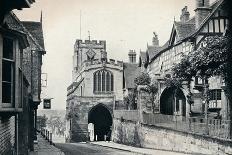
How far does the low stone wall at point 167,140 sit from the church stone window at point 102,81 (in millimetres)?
15941

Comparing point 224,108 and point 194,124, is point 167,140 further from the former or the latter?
point 224,108

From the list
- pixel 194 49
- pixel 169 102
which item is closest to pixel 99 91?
pixel 169 102

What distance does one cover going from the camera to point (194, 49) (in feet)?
105

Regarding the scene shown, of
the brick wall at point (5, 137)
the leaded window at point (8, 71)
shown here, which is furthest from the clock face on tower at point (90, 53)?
the leaded window at point (8, 71)

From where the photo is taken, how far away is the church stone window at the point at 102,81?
5719 centimetres

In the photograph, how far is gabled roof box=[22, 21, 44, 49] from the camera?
1155 inches

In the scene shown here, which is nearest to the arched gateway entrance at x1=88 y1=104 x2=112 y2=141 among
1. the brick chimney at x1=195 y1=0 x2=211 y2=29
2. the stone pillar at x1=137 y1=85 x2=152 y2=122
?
the stone pillar at x1=137 y1=85 x2=152 y2=122

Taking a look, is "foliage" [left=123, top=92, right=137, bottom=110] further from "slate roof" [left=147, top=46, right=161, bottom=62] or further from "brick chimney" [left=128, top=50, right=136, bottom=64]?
"brick chimney" [left=128, top=50, right=136, bottom=64]

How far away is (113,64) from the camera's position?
189ft

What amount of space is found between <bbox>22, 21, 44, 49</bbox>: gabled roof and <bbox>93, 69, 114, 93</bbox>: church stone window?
27022 mm

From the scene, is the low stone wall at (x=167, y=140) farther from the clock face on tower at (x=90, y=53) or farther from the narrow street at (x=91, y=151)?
the clock face on tower at (x=90, y=53)

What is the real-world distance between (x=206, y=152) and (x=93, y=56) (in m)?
53.9

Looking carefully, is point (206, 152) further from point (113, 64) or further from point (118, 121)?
point (113, 64)

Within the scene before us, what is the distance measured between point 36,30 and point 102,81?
28061 millimetres
